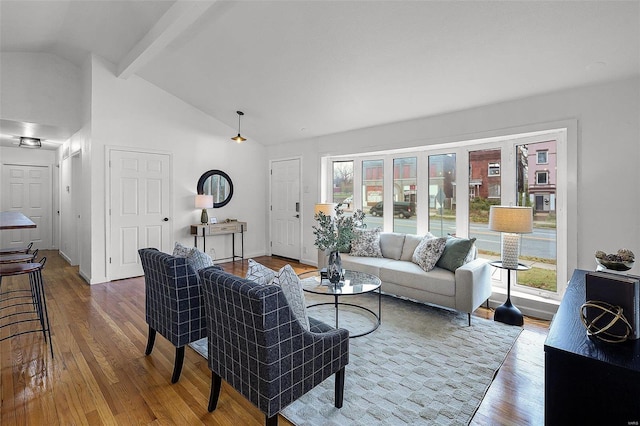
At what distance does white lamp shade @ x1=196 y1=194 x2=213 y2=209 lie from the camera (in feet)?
17.7

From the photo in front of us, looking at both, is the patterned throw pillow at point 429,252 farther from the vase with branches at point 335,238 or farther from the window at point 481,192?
the vase with branches at point 335,238

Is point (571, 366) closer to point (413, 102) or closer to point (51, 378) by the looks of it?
point (51, 378)

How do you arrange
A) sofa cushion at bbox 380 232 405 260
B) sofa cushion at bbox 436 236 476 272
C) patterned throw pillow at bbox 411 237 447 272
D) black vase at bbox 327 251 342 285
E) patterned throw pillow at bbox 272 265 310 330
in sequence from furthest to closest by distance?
sofa cushion at bbox 380 232 405 260
patterned throw pillow at bbox 411 237 447 272
sofa cushion at bbox 436 236 476 272
black vase at bbox 327 251 342 285
patterned throw pillow at bbox 272 265 310 330

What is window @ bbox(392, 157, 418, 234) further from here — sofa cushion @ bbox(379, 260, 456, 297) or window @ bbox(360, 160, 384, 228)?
sofa cushion @ bbox(379, 260, 456, 297)

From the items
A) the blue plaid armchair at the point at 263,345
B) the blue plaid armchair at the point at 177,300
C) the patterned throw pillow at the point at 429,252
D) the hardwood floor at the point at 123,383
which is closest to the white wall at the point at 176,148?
the hardwood floor at the point at 123,383

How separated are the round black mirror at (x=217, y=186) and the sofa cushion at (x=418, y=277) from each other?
3568 mm

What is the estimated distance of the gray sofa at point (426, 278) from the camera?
124 inches

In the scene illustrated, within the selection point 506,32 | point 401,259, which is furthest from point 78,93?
point 506,32

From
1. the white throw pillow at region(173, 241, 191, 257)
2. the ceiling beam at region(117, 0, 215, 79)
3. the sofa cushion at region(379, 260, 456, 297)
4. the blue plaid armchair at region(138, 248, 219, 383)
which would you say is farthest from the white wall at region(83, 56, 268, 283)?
the sofa cushion at region(379, 260, 456, 297)

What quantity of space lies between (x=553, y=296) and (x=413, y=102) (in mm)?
2729

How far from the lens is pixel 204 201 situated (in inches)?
214

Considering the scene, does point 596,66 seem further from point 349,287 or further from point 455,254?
point 349,287

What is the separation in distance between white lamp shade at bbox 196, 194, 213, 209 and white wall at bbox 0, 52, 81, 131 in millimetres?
2211

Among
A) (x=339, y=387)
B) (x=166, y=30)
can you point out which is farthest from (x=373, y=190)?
(x=339, y=387)
